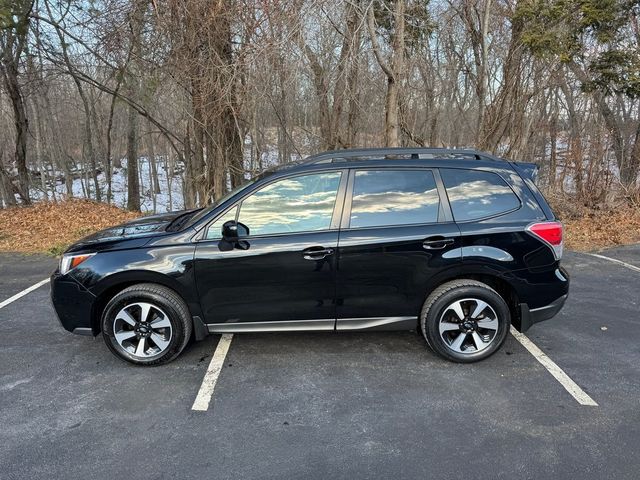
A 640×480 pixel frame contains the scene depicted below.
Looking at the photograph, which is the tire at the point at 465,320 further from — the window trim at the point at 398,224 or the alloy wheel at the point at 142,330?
the alloy wheel at the point at 142,330

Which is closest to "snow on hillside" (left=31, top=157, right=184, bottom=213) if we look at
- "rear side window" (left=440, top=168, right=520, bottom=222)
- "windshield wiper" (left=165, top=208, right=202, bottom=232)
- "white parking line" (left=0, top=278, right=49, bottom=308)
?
"white parking line" (left=0, top=278, right=49, bottom=308)

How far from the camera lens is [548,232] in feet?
12.0

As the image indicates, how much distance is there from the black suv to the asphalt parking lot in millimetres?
321

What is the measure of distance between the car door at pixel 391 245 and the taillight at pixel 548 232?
632 mm

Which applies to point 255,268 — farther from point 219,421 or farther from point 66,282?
point 66,282

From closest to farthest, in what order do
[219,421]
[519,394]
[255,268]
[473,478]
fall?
[473,478] < [219,421] < [519,394] < [255,268]

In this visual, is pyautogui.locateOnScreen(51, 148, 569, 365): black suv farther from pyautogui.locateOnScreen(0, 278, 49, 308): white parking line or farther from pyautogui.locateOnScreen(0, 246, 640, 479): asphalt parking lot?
Result: pyautogui.locateOnScreen(0, 278, 49, 308): white parking line

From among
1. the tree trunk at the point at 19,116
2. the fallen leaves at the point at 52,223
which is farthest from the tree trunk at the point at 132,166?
the fallen leaves at the point at 52,223

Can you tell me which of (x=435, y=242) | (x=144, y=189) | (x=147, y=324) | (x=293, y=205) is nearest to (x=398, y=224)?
(x=435, y=242)

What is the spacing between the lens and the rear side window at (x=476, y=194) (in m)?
3.70

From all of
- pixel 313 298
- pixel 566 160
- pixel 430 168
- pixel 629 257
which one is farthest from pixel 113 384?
pixel 566 160

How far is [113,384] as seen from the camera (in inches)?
138

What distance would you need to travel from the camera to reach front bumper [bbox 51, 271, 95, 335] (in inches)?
145

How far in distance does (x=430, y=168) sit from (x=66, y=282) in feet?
10.4
